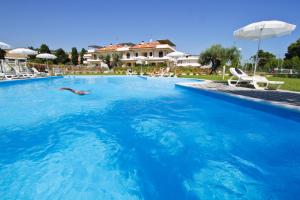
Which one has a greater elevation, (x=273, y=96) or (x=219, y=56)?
(x=219, y=56)

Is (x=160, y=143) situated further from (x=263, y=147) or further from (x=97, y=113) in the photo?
(x=97, y=113)

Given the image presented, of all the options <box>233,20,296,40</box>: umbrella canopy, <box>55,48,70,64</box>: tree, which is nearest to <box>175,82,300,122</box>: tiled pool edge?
<box>233,20,296,40</box>: umbrella canopy

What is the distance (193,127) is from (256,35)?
7.84m

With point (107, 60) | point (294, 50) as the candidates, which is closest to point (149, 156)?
point (107, 60)

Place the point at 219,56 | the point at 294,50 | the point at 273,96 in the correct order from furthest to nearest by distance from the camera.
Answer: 1. the point at 294,50
2. the point at 219,56
3. the point at 273,96

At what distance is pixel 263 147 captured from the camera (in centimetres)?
395

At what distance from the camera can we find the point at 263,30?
948 centimetres

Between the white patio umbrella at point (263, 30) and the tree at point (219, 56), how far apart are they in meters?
16.7

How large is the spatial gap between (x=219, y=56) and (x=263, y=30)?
17706 mm

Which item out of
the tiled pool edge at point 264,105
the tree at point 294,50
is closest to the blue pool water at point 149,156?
the tiled pool edge at point 264,105

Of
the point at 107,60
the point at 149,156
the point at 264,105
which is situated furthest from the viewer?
the point at 107,60

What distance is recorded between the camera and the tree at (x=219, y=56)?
87.2ft

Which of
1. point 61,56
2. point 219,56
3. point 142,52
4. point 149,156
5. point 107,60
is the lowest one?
point 149,156

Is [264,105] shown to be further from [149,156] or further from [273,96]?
[149,156]
